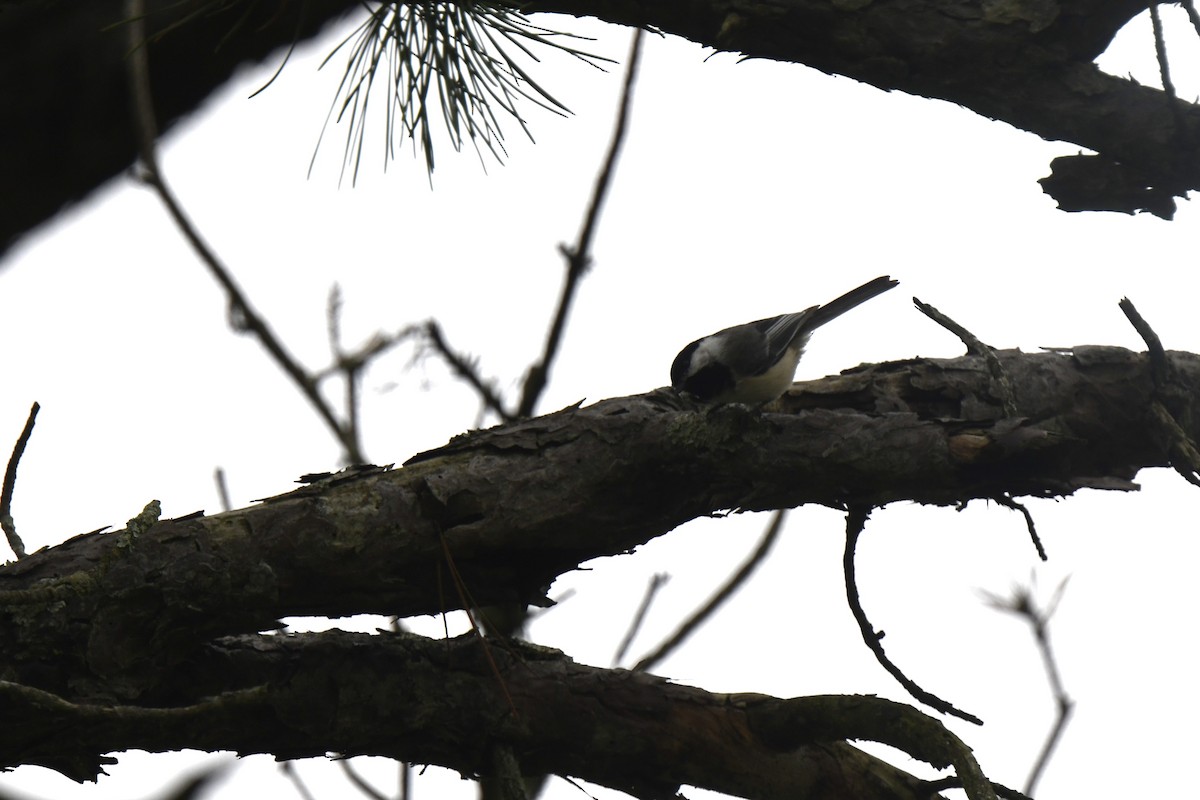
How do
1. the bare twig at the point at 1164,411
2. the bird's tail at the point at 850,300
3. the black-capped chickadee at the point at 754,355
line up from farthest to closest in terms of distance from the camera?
the bird's tail at the point at 850,300 < the black-capped chickadee at the point at 754,355 < the bare twig at the point at 1164,411

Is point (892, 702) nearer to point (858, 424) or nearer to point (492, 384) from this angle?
point (858, 424)

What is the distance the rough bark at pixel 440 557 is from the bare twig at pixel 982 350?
0.43 ft

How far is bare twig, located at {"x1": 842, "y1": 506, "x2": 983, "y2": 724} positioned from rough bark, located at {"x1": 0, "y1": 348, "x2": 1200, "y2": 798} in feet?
0.35

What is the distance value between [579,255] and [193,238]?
1.17m

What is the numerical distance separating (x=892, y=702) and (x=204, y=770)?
1.40 meters

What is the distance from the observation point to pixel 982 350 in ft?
9.07

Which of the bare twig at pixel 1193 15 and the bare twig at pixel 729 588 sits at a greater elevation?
the bare twig at pixel 1193 15

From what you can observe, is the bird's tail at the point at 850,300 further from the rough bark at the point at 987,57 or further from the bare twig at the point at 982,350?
the rough bark at the point at 987,57

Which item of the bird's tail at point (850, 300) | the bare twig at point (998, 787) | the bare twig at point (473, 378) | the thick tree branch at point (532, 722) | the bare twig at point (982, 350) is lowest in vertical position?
the bare twig at point (998, 787)

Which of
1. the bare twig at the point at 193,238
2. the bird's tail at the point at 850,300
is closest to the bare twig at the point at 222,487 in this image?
the bare twig at the point at 193,238

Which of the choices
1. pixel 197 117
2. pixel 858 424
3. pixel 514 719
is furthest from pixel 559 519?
pixel 197 117

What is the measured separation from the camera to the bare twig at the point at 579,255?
3.26 m

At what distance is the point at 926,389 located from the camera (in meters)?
2.71

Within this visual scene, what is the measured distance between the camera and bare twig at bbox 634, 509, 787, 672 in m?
3.28
